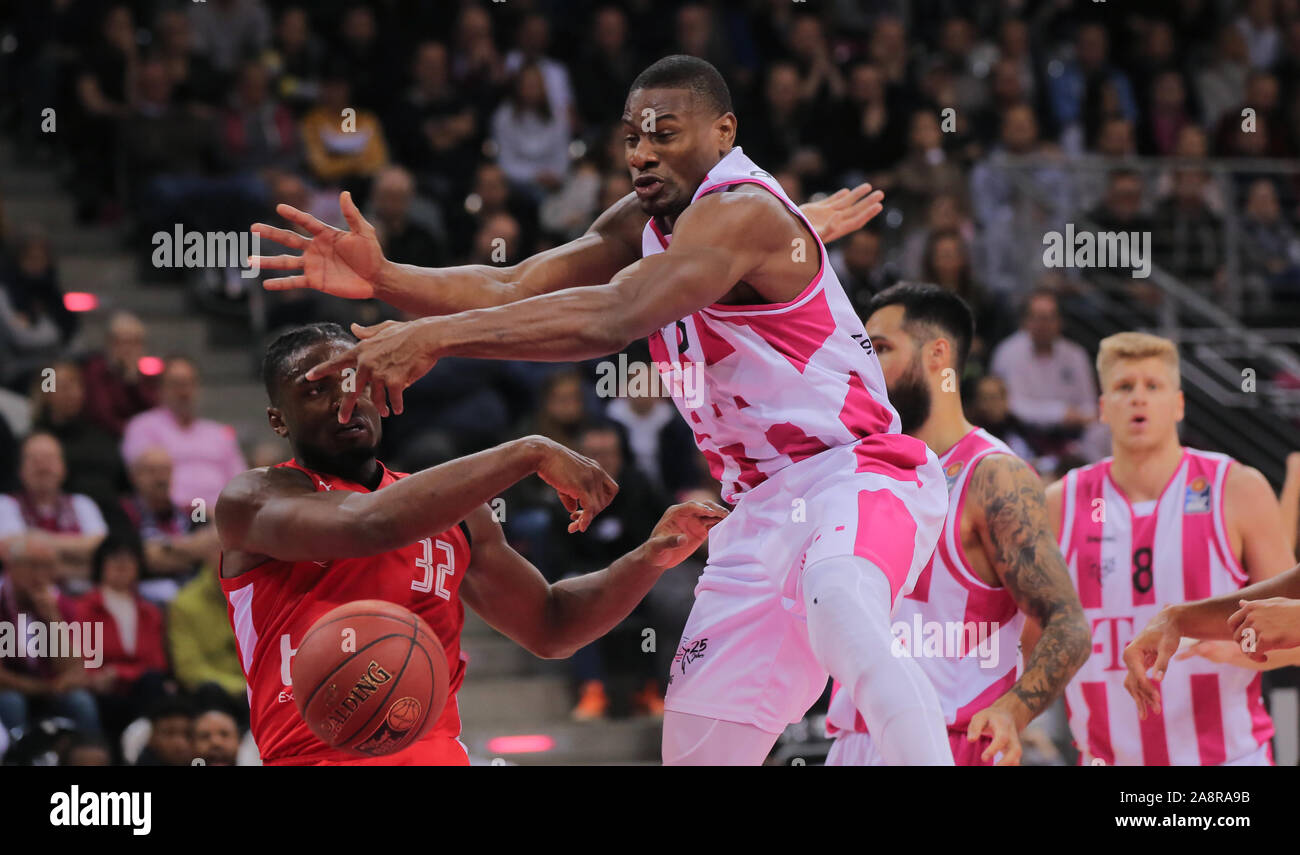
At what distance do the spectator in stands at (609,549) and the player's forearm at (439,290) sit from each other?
3348 millimetres

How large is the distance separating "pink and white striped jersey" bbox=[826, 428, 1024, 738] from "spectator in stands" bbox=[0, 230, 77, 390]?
6.20 meters

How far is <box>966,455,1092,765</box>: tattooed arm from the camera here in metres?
4.22

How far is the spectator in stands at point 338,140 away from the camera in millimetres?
10648

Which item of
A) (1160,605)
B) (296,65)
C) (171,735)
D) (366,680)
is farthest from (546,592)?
(296,65)

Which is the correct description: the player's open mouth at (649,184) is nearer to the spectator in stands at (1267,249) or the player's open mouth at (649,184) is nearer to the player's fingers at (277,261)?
the player's fingers at (277,261)

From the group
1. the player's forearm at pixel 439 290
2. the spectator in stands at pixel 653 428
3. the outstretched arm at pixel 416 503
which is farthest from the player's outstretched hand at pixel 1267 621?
the spectator in stands at pixel 653 428

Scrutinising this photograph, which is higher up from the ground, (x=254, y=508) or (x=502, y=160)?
(x=502, y=160)

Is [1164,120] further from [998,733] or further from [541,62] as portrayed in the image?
[998,733]

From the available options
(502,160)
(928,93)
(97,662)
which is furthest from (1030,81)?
(97,662)

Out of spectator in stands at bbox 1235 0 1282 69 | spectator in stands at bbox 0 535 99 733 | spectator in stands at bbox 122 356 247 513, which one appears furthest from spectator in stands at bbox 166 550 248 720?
spectator in stands at bbox 1235 0 1282 69
